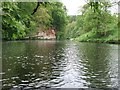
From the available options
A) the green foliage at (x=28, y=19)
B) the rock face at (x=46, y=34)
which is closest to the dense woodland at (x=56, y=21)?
the green foliage at (x=28, y=19)

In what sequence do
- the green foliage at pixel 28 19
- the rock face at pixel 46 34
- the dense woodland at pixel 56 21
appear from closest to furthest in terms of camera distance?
the dense woodland at pixel 56 21 → the green foliage at pixel 28 19 → the rock face at pixel 46 34

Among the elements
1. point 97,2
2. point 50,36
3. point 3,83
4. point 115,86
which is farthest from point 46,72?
point 50,36

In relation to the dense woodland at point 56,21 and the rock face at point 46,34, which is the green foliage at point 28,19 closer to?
the dense woodland at point 56,21

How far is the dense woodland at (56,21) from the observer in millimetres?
21597

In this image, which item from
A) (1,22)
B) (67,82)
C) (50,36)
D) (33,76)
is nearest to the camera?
(67,82)

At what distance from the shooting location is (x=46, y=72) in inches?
559

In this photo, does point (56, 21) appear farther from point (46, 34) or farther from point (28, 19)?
point (28, 19)

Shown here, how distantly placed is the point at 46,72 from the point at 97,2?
8120mm

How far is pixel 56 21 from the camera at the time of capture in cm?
9475

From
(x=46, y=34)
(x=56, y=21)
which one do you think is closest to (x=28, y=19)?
(x=46, y=34)

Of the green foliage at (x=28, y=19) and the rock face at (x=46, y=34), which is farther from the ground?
the green foliage at (x=28, y=19)

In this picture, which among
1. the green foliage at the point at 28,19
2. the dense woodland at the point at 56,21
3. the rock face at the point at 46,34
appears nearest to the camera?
the dense woodland at the point at 56,21

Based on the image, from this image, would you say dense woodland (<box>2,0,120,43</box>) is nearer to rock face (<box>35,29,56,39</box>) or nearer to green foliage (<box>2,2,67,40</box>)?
green foliage (<box>2,2,67,40</box>)

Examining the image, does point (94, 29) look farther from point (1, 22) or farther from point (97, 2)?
point (97, 2)
